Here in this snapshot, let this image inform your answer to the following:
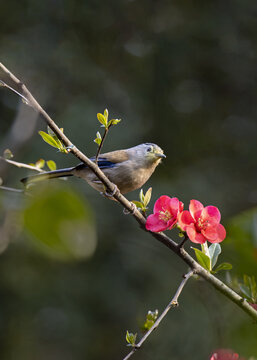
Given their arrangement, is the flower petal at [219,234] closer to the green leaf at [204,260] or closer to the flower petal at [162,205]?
the green leaf at [204,260]

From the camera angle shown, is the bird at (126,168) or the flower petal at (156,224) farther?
the bird at (126,168)

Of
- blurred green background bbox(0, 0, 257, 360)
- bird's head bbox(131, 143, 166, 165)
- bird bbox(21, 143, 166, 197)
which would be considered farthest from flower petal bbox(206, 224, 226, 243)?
blurred green background bbox(0, 0, 257, 360)

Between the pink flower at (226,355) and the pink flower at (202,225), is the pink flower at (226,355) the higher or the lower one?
the lower one

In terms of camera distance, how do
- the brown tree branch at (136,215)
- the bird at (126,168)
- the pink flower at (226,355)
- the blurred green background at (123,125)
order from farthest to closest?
the blurred green background at (123,125) < the bird at (126,168) < the brown tree branch at (136,215) < the pink flower at (226,355)

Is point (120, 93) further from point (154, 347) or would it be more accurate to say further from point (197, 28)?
point (154, 347)

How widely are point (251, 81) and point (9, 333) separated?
19.2ft

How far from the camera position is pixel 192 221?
69.1 inches

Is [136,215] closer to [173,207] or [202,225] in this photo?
[173,207]

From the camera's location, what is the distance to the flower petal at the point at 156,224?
1732 millimetres

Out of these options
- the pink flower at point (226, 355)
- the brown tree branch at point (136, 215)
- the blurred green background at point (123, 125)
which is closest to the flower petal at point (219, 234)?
the brown tree branch at point (136, 215)

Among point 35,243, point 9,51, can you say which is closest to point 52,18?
point 9,51

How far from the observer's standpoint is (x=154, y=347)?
6652 millimetres

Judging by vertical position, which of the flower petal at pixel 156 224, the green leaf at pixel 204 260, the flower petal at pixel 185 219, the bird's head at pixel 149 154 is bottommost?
the green leaf at pixel 204 260

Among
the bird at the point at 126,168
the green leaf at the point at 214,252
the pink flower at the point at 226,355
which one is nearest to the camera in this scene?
the pink flower at the point at 226,355
